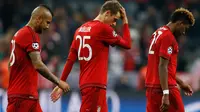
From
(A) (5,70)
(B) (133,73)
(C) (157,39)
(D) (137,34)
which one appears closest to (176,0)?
(D) (137,34)

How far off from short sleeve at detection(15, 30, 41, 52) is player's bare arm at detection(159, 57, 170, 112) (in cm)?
179

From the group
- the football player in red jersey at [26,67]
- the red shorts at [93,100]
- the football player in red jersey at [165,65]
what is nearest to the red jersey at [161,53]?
the football player in red jersey at [165,65]

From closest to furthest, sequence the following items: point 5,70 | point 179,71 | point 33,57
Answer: point 33,57, point 5,70, point 179,71

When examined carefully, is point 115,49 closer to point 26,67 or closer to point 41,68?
point 26,67

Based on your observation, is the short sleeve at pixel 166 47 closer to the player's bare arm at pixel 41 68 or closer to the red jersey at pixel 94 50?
the red jersey at pixel 94 50

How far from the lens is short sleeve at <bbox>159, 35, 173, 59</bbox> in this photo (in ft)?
34.2

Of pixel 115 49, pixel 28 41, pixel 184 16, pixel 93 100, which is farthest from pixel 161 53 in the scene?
pixel 115 49

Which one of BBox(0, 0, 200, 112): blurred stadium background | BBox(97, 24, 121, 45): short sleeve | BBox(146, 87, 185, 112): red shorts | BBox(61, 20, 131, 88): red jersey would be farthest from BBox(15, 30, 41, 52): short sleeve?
BBox(0, 0, 200, 112): blurred stadium background

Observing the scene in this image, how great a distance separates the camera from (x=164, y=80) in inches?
410

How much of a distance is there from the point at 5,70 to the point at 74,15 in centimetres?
334

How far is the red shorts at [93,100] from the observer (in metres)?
10.6

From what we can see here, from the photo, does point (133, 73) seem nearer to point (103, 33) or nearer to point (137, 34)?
point (137, 34)

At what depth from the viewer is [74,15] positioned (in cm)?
1923

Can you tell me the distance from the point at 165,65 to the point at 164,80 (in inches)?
8.5
